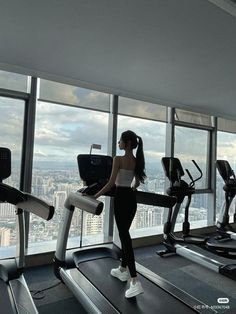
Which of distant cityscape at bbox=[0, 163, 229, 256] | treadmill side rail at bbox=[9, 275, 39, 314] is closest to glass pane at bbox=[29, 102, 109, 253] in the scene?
distant cityscape at bbox=[0, 163, 229, 256]

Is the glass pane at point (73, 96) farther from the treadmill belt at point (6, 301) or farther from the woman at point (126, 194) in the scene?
the treadmill belt at point (6, 301)

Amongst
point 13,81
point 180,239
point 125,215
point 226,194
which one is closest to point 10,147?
point 13,81

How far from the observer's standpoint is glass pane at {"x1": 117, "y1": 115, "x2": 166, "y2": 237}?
4.98 metres

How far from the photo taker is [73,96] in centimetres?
420

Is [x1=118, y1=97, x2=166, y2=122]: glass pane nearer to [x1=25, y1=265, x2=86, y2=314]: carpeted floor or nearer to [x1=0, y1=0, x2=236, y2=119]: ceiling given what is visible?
[x1=0, y1=0, x2=236, y2=119]: ceiling

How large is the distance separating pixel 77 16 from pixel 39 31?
0.48m

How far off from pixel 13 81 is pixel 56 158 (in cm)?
123

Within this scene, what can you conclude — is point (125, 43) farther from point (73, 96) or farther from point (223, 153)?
point (223, 153)

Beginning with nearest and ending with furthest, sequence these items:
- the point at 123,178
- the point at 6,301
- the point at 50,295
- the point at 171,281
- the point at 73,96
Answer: the point at 6,301 < the point at 123,178 < the point at 50,295 < the point at 171,281 < the point at 73,96

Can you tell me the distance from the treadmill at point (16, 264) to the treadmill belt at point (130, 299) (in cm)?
69

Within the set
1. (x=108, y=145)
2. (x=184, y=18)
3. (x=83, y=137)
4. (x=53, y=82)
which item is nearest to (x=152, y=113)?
(x=108, y=145)

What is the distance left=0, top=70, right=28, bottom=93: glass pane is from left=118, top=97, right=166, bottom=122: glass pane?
5.35ft

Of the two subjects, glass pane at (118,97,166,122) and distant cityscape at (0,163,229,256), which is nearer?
distant cityscape at (0,163,229,256)

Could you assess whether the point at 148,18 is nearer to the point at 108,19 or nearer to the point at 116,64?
the point at 108,19
